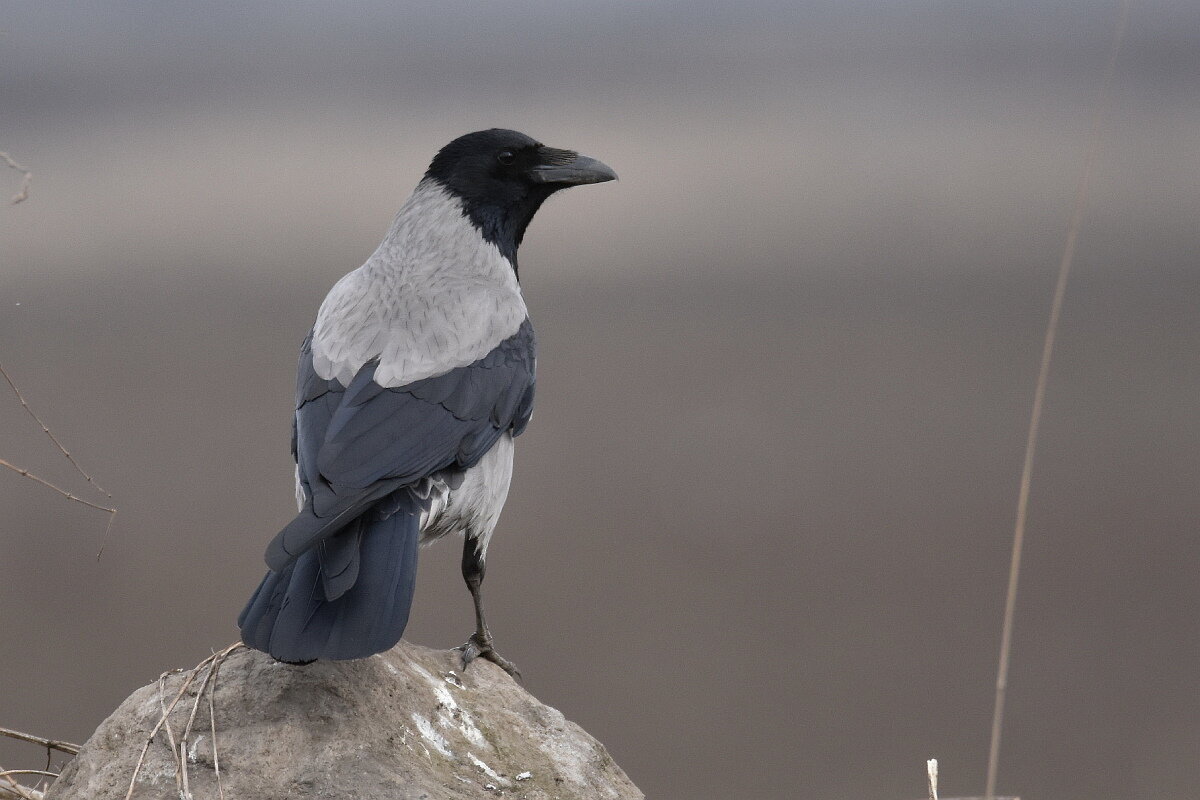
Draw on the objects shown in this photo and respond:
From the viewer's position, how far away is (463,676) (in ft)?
11.8

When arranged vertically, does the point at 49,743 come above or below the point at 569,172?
below

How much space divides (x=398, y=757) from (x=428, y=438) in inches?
33.5

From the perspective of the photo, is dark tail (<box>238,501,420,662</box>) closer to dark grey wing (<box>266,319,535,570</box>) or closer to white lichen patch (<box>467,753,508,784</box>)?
dark grey wing (<box>266,319,535,570</box>)

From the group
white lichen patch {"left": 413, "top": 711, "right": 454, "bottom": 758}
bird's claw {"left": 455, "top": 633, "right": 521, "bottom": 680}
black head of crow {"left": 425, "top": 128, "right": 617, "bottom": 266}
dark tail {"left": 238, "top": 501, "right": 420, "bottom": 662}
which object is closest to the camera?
dark tail {"left": 238, "top": 501, "right": 420, "bottom": 662}

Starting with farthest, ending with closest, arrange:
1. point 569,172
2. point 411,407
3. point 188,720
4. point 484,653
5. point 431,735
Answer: point 569,172, point 484,653, point 411,407, point 431,735, point 188,720

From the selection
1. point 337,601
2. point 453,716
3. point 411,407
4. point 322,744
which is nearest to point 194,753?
point 322,744

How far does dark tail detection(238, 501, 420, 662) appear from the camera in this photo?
2.73m

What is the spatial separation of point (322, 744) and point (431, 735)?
34cm

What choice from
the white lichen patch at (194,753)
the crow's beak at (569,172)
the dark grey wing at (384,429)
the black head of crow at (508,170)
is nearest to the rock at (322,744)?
the white lichen patch at (194,753)

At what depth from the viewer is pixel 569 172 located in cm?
457

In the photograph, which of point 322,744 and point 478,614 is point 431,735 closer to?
point 322,744

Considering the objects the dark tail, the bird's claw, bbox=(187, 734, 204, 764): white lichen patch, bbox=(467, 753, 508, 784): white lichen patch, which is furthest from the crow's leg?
bbox=(187, 734, 204, 764): white lichen patch

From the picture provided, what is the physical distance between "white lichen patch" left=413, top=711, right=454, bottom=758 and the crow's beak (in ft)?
7.07

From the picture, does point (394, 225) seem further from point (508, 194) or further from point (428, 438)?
point (428, 438)
